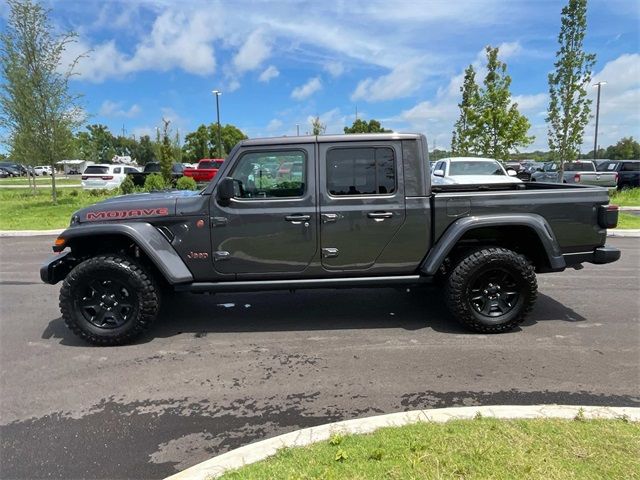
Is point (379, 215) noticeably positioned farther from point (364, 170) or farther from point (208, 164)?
point (208, 164)

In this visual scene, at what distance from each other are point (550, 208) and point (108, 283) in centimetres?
430

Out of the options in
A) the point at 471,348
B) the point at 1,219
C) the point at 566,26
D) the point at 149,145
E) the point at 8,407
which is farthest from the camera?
the point at 149,145

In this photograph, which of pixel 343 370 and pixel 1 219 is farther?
pixel 1 219

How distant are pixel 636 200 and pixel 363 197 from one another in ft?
55.1

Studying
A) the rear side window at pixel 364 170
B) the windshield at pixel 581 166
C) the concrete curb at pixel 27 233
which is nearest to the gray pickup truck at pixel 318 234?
the rear side window at pixel 364 170

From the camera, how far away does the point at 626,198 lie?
57.7ft

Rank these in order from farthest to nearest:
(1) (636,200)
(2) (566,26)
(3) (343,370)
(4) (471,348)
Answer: (1) (636,200), (2) (566,26), (4) (471,348), (3) (343,370)

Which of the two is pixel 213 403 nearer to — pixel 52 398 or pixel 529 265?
pixel 52 398

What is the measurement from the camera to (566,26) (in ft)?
51.0

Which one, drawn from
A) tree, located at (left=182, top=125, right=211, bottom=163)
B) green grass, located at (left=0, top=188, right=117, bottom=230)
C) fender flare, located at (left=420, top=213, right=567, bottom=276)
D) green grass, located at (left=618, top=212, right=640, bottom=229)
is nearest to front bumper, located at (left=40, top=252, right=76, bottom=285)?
fender flare, located at (left=420, top=213, right=567, bottom=276)

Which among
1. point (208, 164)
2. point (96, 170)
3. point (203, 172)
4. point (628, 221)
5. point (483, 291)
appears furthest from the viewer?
point (208, 164)

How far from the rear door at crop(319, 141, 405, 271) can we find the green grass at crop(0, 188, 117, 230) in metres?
10.9

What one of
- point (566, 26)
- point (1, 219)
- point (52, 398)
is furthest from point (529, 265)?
point (1, 219)

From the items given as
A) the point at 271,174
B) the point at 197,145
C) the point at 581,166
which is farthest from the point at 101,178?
the point at 197,145
